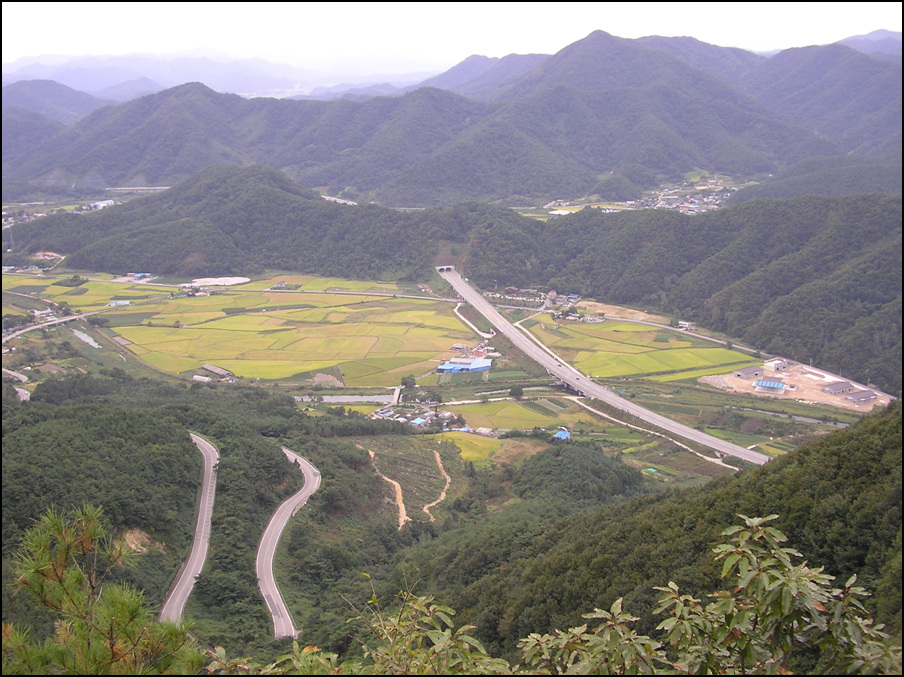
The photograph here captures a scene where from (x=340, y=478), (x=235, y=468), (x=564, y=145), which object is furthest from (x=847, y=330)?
(x=564, y=145)

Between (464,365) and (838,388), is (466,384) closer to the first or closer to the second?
(464,365)

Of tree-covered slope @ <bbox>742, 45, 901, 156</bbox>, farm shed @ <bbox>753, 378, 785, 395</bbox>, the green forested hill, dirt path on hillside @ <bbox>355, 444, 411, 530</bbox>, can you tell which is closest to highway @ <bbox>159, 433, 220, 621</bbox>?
the green forested hill

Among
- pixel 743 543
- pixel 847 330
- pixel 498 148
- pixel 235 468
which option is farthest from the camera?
pixel 498 148

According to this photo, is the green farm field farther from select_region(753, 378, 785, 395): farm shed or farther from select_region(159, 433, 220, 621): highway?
select_region(753, 378, 785, 395): farm shed

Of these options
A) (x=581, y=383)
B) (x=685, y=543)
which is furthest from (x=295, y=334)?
(x=685, y=543)

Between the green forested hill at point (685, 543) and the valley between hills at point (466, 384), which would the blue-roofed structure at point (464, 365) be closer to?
the valley between hills at point (466, 384)

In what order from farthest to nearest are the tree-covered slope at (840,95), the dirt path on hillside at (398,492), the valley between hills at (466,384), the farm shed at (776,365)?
the tree-covered slope at (840,95) → the farm shed at (776,365) → the dirt path on hillside at (398,492) → the valley between hills at (466,384)

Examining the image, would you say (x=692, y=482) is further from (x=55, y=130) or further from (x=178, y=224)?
(x=55, y=130)

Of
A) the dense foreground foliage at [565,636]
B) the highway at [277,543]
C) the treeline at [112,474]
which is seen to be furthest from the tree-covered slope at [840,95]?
the dense foreground foliage at [565,636]
